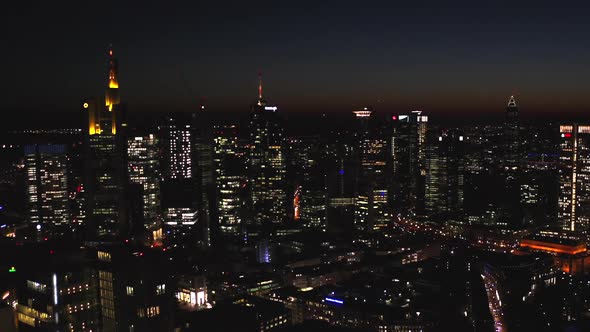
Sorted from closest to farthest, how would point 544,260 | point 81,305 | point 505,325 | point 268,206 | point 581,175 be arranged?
point 81,305, point 505,325, point 544,260, point 581,175, point 268,206

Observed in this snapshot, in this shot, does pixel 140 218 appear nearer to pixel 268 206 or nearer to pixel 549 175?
pixel 268 206

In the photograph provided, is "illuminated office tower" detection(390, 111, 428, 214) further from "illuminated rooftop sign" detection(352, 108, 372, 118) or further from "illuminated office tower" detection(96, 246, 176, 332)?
"illuminated office tower" detection(96, 246, 176, 332)

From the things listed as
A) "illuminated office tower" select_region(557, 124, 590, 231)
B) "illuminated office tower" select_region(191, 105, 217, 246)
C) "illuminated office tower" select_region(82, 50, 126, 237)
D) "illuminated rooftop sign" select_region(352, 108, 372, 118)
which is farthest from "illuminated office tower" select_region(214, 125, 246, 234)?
"illuminated office tower" select_region(557, 124, 590, 231)

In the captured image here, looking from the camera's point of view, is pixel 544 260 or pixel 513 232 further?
pixel 513 232

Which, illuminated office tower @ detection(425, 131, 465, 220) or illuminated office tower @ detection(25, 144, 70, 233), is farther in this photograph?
illuminated office tower @ detection(425, 131, 465, 220)

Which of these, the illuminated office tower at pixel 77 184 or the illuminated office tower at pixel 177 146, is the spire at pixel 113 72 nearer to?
the illuminated office tower at pixel 77 184

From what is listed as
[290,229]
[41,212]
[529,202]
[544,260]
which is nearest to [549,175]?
[529,202]
